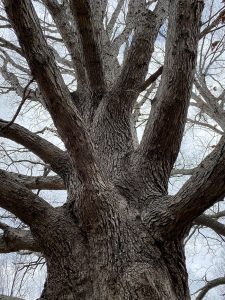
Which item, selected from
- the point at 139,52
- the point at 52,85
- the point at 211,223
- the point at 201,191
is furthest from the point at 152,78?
the point at 211,223

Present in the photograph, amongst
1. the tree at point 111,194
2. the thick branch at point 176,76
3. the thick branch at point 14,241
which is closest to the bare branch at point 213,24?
the tree at point 111,194

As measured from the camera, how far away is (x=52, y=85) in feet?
5.64

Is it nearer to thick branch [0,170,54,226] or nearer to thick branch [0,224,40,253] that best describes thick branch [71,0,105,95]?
thick branch [0,170,54,226]

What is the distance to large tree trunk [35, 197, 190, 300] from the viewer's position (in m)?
1.56

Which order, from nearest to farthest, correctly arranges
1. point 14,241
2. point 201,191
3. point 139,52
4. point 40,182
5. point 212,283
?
point 201,191
point 14,241
point 139,52
point 40,182
point 212,283

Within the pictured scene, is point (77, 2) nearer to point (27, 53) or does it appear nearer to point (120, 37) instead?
point (27, 53)

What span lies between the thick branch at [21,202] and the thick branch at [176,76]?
0.86 meters

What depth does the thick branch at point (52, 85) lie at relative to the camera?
1.62 meters

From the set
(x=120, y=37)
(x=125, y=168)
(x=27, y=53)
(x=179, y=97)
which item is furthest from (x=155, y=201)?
(x=120, y=37)

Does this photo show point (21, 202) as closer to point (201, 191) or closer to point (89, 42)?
point (201, 191)

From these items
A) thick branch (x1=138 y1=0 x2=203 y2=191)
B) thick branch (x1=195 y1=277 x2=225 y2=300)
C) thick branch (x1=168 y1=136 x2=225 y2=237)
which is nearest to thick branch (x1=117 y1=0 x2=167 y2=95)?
thick branch (x1=138 y1=0 x2=203 y2=191)

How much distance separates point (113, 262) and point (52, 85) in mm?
992

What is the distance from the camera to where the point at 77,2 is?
6.66ft

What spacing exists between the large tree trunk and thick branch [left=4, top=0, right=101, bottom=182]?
327 millimetres
